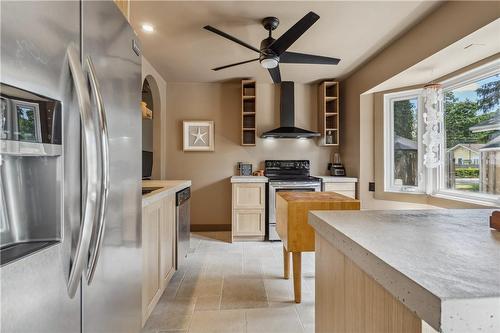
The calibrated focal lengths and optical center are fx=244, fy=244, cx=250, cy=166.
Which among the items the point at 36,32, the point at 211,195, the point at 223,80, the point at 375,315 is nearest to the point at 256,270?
the point at 211,195

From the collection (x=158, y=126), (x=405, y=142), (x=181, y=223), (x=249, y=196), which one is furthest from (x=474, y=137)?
(x=158, y=126)

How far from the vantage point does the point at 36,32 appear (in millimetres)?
557

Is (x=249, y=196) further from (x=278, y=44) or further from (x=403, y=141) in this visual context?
(x=403, y=141)

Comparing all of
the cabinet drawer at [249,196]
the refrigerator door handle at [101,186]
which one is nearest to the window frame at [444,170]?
the cabinet drawer at [249,196]

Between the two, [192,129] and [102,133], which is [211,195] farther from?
[102,133]

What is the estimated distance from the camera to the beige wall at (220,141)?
165 inches

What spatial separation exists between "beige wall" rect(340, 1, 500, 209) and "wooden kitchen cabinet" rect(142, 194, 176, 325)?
2782 millimetres

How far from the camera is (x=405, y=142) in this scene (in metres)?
3.43

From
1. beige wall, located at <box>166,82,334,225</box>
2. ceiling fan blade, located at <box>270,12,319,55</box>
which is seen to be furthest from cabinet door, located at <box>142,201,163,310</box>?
beige wall, located at <box>166,82,334,225</box>

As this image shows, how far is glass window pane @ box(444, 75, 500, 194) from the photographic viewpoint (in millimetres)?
2385

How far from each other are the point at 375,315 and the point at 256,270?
7.19 feet

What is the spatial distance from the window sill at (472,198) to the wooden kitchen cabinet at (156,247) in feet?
9.78

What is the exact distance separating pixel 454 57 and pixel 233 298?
310 cm

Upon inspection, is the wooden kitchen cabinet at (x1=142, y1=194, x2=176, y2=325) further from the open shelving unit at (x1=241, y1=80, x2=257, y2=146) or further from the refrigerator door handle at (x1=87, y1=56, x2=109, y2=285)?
the open shelving unit at (x1=241, y1=80, x2=257, y2=146)
